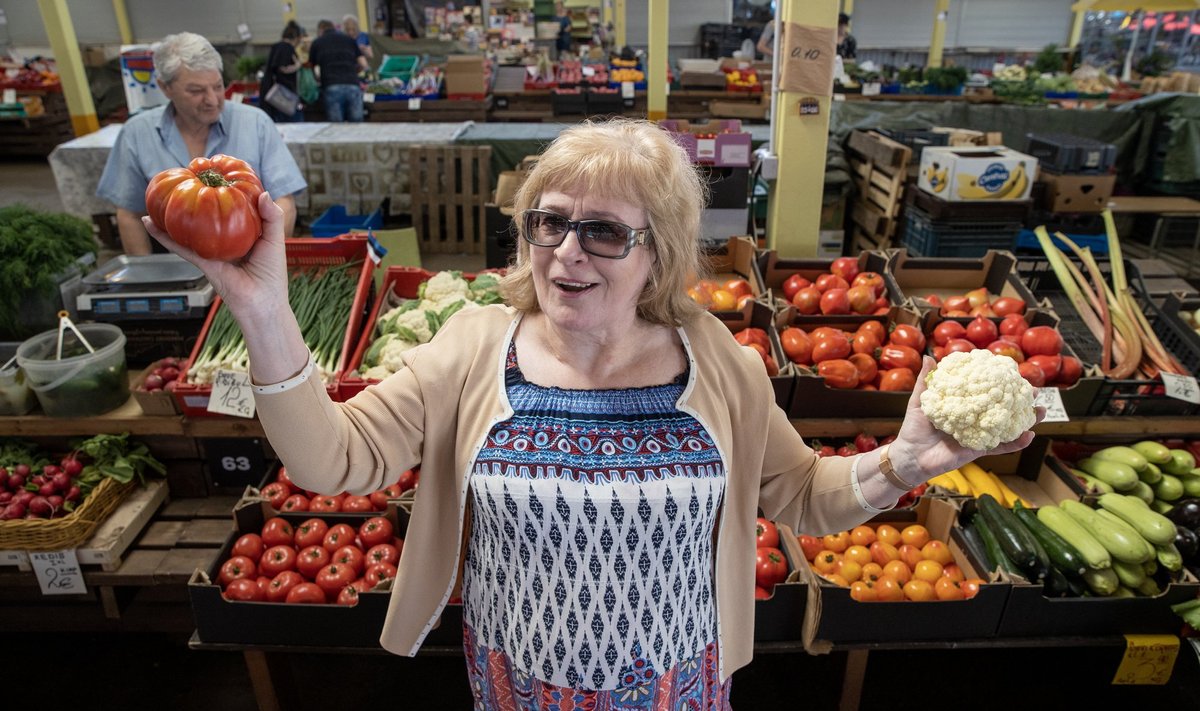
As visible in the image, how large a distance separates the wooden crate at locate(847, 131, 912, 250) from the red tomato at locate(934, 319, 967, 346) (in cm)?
275

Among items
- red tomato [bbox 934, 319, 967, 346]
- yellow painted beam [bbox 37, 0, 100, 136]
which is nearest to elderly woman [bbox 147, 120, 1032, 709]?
red tomato [bbox 934, 319, 967, 346]

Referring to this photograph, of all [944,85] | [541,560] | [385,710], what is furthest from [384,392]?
[944,85]

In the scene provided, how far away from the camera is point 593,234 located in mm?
1321

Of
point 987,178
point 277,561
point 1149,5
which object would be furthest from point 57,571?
point 1149,5

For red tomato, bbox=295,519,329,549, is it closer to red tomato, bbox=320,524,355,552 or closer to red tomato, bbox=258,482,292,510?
red tomato, bbox=320,524,355,552

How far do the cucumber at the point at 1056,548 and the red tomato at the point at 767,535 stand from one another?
2.67ft

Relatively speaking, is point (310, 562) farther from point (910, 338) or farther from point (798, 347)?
point (910, 338)

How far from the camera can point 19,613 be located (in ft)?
9.25

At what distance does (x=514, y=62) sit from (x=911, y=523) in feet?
33.6

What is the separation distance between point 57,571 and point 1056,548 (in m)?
3.31

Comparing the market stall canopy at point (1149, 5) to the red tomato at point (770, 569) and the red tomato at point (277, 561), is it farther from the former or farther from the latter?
the red tomato at point (277, 561)

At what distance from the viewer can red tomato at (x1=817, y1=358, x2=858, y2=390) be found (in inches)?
106

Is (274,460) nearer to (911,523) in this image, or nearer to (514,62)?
(911,523)

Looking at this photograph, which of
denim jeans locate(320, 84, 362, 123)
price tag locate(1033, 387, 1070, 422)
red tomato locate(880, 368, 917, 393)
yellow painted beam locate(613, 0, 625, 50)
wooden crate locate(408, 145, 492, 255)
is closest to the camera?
price tag locate(1033, 387, 1070, 422)
